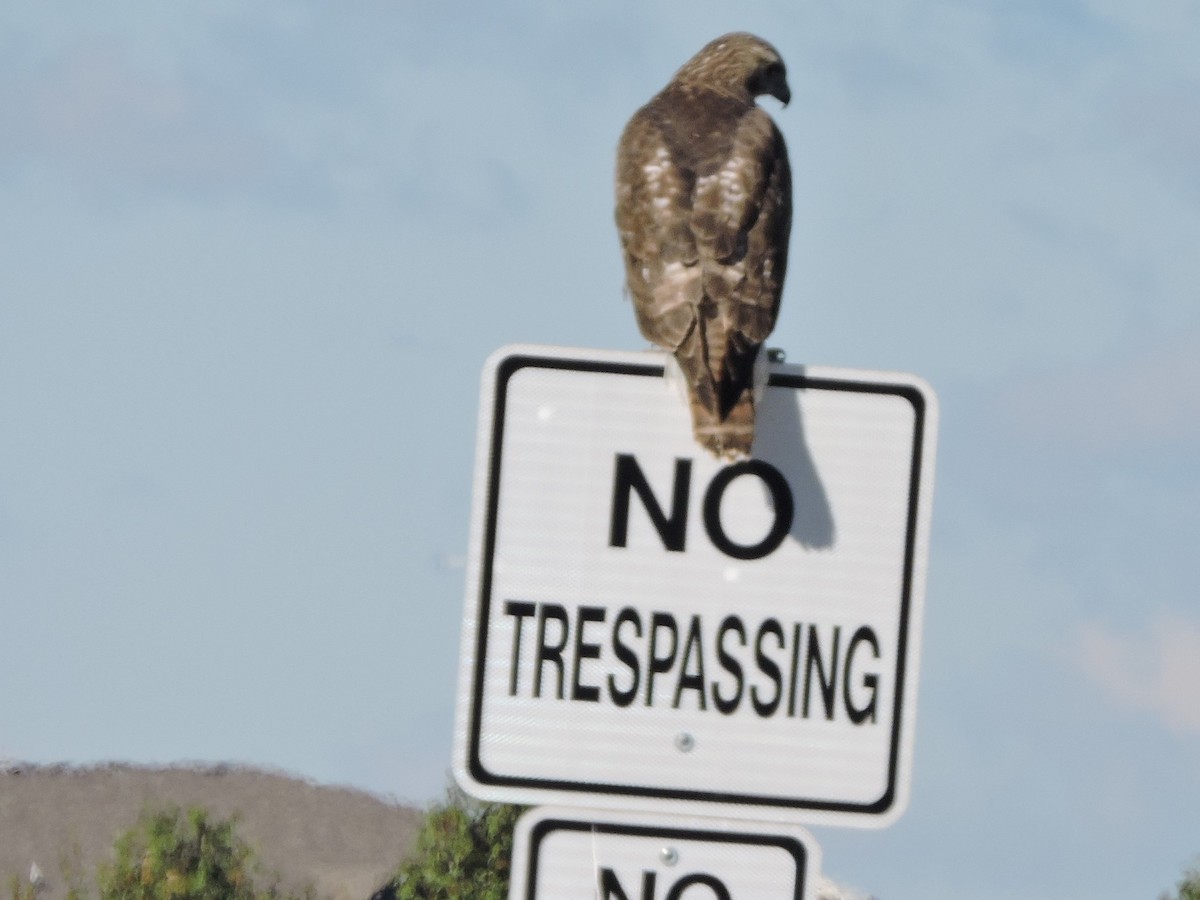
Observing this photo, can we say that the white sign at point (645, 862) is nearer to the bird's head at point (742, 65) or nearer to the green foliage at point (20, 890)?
the bird's head at point (742, 65)

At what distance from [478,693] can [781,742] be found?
1.75 ft

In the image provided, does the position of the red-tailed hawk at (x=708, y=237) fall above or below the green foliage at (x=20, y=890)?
above

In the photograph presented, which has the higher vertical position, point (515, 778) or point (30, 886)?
point (515, 778)

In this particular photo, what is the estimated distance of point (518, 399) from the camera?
4281 millimetres

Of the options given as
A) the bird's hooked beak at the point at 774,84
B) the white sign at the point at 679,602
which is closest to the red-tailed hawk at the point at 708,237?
the white sign at the point at 679,602

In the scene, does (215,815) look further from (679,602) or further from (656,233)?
(679,602)

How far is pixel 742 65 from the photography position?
28.4 ft

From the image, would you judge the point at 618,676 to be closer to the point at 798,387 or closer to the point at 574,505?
the point at 574,505

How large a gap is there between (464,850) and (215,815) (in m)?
3.17

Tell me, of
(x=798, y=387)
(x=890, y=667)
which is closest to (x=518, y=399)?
(x=798, y=387)

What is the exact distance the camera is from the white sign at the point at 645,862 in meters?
4.16

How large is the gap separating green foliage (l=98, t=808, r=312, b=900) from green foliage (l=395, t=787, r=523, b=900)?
2.70m

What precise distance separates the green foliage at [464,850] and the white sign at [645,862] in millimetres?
25203

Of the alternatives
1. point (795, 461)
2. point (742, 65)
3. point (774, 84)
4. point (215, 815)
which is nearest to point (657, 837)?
point (795, 461)
